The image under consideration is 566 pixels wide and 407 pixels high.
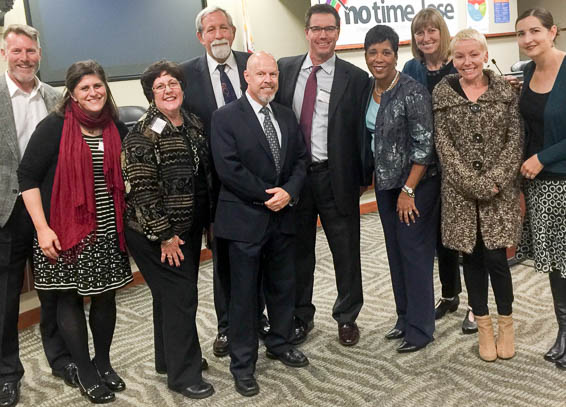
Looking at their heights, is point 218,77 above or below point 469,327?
above

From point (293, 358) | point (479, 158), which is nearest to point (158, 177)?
point (293, 358)

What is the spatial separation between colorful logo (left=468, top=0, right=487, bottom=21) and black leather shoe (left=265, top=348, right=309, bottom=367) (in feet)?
15.8

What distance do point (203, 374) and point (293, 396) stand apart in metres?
0.49

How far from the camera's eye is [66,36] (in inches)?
163

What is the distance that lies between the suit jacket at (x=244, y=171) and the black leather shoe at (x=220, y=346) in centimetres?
71

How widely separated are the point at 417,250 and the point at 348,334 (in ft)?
1.87

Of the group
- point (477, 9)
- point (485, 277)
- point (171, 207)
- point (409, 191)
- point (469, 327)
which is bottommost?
point (469, 327)

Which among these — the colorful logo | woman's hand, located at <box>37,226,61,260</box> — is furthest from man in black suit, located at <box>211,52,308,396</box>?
the colorful logo

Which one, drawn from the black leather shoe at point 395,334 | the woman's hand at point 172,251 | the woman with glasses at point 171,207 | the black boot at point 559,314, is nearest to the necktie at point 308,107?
the woman with glasses at point 171,207

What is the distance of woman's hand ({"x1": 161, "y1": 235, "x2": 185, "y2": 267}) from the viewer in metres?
2.22

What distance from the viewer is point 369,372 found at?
8.22 feet

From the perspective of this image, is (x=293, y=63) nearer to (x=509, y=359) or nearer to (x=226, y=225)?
(x=226, y=225)

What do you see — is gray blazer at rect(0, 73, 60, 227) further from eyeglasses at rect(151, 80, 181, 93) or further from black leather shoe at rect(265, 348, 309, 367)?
black leather shoe at rect(265, 348, 309, 367)

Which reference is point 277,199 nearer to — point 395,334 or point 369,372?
point 369,372
